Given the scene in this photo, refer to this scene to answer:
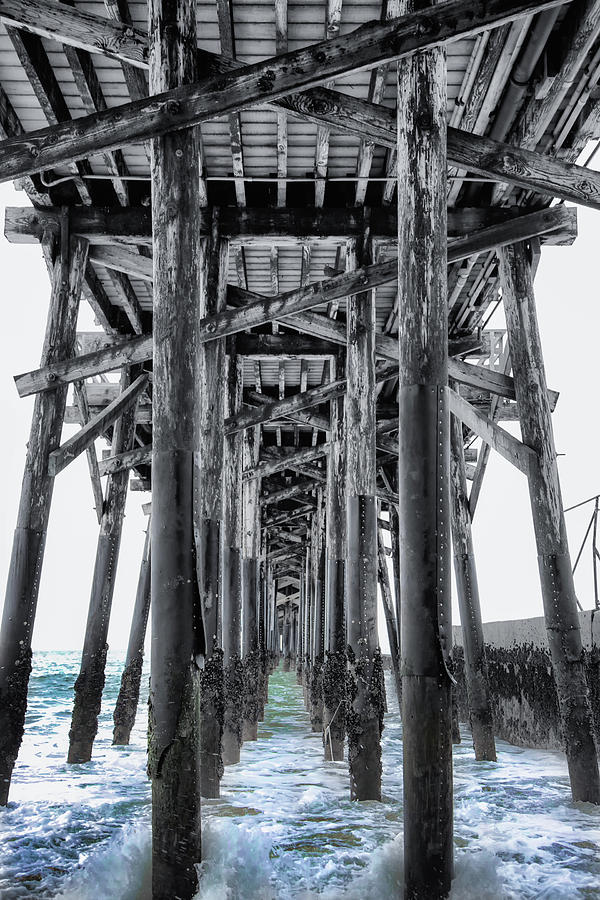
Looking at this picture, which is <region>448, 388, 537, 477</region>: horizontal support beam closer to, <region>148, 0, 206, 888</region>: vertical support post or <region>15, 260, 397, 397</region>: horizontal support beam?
<region>15, 260, 397, 397</region>: horizontal support beam

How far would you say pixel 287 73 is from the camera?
413 cm

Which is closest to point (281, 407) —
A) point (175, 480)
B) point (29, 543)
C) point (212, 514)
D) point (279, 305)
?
point (279, 305)

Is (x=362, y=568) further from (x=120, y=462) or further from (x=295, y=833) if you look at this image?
(x=120, y=462)

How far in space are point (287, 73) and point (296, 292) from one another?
2551mm

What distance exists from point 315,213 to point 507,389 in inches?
88.8

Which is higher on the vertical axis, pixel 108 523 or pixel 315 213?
pixel 315 213

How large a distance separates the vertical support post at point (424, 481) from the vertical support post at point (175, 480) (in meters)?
1.00

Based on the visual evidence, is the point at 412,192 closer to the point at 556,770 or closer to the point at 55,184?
the point at 55,184

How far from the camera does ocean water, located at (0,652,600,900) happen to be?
13.9 ft

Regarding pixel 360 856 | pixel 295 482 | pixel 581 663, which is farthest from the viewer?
pixel 295 482

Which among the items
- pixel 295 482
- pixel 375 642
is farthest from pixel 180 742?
pixel 295 482

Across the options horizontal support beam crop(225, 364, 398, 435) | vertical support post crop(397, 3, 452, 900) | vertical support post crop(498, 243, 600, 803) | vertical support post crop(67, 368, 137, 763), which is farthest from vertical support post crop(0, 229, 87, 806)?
vertical support post crop(498, 243, 600, 803)

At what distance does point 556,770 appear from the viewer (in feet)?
24.2

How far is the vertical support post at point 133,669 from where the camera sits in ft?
29.4
